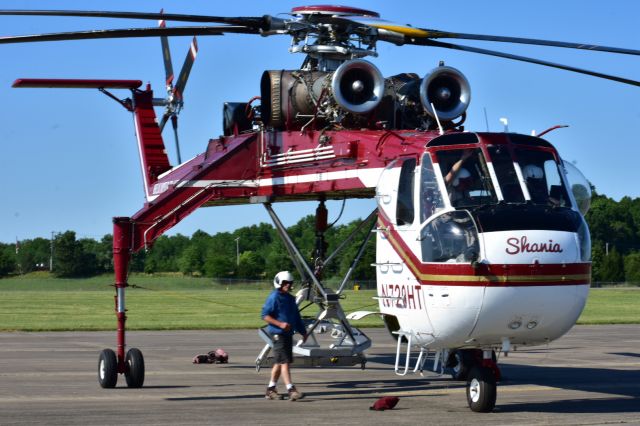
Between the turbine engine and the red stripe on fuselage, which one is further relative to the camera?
the turbine engine

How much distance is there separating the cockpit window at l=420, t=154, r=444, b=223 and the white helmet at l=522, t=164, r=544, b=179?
47.5 inches

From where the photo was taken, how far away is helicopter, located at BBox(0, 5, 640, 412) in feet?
45.1

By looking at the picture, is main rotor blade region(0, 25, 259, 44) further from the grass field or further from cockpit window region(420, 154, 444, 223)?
the grass field

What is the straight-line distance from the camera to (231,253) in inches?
4424

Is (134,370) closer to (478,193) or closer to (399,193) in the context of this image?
(399,193)

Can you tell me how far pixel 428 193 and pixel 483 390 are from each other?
2.71m

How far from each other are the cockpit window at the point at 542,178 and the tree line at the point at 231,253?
235 ft

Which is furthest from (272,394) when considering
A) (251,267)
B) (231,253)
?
(231,253)

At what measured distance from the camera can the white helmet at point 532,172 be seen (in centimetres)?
1455

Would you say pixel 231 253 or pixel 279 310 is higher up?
pixel 231 253

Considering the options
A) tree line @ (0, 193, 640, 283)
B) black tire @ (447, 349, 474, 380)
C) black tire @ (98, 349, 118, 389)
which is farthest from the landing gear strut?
tree line @ (0, 193, 640, 283)

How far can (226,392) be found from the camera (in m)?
17.1

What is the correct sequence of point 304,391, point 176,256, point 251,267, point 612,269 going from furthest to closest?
point 176,256 < point 612,269 < point 251,267 < point 304,391

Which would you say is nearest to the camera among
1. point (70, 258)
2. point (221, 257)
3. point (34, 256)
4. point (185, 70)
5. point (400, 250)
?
point (400, 250)
